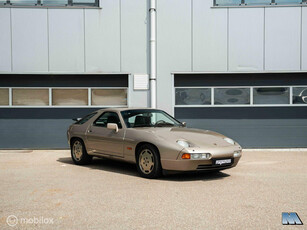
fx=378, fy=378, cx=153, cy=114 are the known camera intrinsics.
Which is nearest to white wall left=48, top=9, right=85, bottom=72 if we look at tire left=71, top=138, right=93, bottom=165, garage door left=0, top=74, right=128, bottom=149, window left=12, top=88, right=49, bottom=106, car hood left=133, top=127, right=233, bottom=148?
garage door left=0, top=74, right=128, bottom=149

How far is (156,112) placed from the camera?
865cm

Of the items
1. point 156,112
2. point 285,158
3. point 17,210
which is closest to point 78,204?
point 17,210

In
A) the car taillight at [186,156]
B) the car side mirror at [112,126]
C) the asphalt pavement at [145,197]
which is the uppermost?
the car side mirror at [112,126]

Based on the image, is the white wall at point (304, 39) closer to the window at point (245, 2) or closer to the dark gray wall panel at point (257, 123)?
the window at point (245, 2)

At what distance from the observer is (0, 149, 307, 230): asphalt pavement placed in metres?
4.44

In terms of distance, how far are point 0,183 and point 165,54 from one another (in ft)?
23.9

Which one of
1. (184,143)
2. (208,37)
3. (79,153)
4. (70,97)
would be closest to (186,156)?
(184,143)

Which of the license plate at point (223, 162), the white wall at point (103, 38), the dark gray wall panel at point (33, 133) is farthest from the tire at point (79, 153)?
the white wall at point (103, 38)

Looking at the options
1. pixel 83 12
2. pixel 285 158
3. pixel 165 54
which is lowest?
pixel 285 158

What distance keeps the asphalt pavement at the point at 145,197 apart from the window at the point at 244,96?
3.96m

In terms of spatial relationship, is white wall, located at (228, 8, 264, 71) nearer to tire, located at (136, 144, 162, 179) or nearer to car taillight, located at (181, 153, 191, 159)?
tire, located at (136, 144, 162, 179)

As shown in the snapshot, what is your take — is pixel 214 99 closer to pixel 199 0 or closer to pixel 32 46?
pixel 199 0

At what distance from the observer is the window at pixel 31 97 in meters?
12.8

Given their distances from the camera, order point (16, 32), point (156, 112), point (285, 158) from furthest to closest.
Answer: point (16, 32)
point (285, 158)
point (156, 112)
